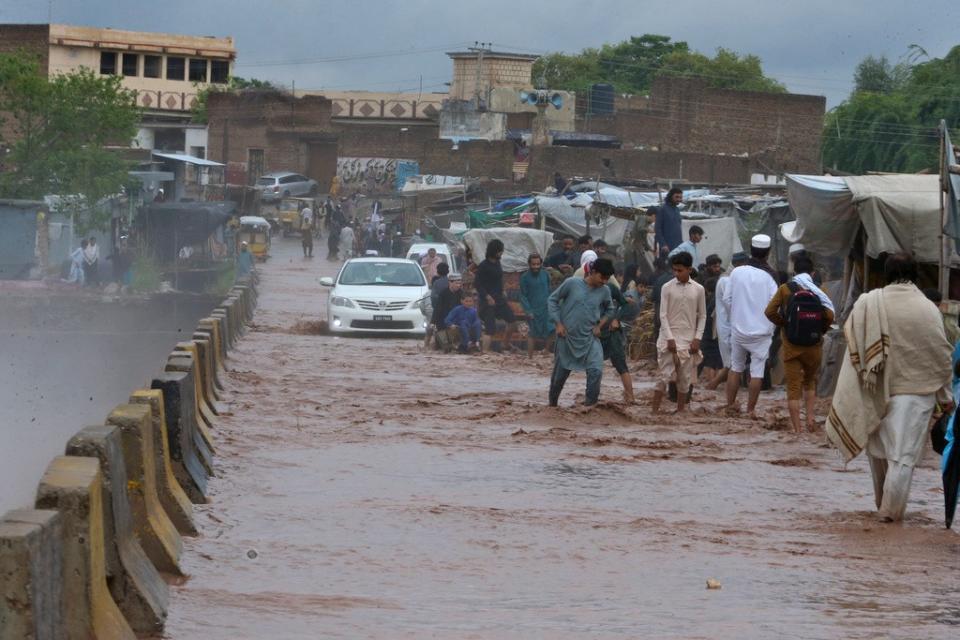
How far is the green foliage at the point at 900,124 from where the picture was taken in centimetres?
5338

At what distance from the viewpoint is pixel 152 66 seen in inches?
3637

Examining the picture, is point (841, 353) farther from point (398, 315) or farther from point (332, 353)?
point (398, 315)

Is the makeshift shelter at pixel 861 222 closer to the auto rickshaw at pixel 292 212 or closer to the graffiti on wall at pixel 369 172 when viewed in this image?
the auto rickshaw at pixel 292 212

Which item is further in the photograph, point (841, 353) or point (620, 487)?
point (841, 353)

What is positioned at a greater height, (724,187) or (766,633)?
(724,187)

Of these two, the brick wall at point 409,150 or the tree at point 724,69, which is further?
the tree at point 724,69

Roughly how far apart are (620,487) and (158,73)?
279 ft

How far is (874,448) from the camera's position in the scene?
9773 millimetres

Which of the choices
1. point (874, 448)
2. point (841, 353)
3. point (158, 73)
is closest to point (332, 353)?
point (841, 353)

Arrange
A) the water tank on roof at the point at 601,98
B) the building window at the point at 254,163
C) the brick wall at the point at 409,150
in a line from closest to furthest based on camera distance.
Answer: the brick wall at the point at 409,150 < the building window at the point at 254,163 < the water tank on roof at the point at 601,98

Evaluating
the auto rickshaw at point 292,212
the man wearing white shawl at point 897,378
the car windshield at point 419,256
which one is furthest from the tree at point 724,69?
the man wearing white shawl at point 897,378

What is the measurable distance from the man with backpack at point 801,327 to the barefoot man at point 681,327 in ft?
3.74

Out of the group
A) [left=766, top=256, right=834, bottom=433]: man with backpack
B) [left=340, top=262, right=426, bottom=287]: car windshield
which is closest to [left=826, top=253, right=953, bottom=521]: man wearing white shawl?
[left=766, top=256, right=834, bottom=433]: man with backpack

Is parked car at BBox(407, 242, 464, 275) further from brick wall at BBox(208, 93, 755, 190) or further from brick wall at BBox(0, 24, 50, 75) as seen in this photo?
brick wall at BBox(0, 24, 50, 75)
